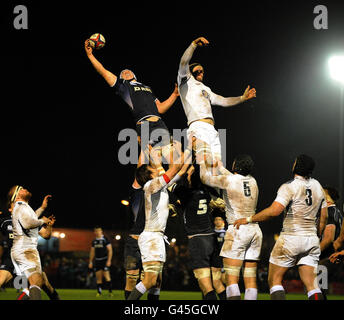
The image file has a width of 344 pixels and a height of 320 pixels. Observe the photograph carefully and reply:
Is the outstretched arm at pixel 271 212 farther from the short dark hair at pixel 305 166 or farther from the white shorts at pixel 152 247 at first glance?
the white shorts at pixel 152 247

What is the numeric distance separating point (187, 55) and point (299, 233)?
399 cm

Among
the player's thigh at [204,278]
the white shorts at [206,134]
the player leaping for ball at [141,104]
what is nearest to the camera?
the player's thigh at [204,278]

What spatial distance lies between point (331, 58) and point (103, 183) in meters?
22.5

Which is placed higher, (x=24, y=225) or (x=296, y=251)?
(x=24, y=225)

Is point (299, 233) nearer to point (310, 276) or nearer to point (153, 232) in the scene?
point (310, 276)

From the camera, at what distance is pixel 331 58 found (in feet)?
76.8

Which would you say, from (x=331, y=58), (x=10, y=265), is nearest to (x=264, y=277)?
(x=331, y=58)

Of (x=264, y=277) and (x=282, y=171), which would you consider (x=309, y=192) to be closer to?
(x=264, y=277)

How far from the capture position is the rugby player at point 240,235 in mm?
8523

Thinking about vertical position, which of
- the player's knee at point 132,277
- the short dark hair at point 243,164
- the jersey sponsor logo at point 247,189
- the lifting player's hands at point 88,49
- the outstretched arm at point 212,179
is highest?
the lifting player's hands at point 88,49

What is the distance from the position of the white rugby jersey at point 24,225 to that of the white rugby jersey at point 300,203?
4479mm

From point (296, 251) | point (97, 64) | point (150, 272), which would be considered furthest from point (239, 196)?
point (97, 64)

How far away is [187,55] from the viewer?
10.1 meters

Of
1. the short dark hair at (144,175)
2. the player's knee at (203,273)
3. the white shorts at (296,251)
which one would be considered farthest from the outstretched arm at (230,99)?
the white shorts at (296,251)
